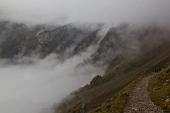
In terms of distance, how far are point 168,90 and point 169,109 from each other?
2192 cm

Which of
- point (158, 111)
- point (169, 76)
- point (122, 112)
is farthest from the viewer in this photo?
point (169, 76)

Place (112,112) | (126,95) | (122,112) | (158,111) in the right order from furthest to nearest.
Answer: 1. (126,95)
2. (112,112)
3. (122,112)
4. (158,111)

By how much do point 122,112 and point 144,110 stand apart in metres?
7.11

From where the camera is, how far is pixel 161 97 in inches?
3147

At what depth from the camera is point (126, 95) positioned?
330 feet

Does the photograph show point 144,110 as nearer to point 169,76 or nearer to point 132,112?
point 132,112

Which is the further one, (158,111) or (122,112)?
(122,112)

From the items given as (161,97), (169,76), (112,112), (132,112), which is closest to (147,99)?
(161,97)

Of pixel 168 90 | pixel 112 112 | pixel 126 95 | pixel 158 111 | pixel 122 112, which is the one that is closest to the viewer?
pixel 158 111

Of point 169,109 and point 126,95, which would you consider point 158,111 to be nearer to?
point 169,109

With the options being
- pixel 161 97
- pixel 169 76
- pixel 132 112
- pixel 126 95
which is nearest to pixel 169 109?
pixel 132 112

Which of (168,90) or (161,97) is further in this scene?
(168,90)

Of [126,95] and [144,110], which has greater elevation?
[126,95]

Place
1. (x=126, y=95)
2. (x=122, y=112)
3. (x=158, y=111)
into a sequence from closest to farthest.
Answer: (x=158, y=111), (x=122, y=112), (x=126, y=95)
